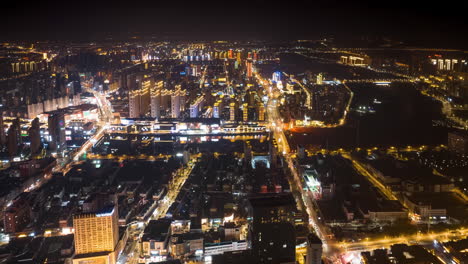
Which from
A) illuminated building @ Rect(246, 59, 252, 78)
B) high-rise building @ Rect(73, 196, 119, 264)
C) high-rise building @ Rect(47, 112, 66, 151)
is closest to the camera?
high-rise building @ Rect(73, 196, 119, 264)

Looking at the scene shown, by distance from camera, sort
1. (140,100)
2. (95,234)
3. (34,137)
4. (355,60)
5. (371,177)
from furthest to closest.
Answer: (355,60) < (140,100) < (34,137) < (371,177) < (95,234)

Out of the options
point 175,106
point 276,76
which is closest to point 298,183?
point 175,106

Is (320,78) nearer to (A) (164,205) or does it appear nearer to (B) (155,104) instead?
(B) (155,104)

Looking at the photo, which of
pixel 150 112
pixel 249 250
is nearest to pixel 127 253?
pixel 249 250

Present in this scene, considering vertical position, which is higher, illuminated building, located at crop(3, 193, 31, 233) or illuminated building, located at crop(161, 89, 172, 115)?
illuminated building, located at crop(161, 89, 172, 115)

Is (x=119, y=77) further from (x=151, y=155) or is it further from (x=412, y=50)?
(x=412, y=50)

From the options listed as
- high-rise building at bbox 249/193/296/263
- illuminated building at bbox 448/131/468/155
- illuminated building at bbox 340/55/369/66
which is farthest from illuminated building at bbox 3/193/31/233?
illuminated building at bbox 340/55/369/66

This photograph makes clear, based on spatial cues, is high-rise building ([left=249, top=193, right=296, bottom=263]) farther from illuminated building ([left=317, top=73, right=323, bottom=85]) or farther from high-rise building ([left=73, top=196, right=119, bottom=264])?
illuminated building ([left=317, top=73, right=323, bottom=85])

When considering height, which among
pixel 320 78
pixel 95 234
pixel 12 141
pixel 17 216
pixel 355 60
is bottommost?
pixel 17 216

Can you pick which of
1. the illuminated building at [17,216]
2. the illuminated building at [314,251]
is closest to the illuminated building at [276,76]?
the illuminated building at [17,216]
